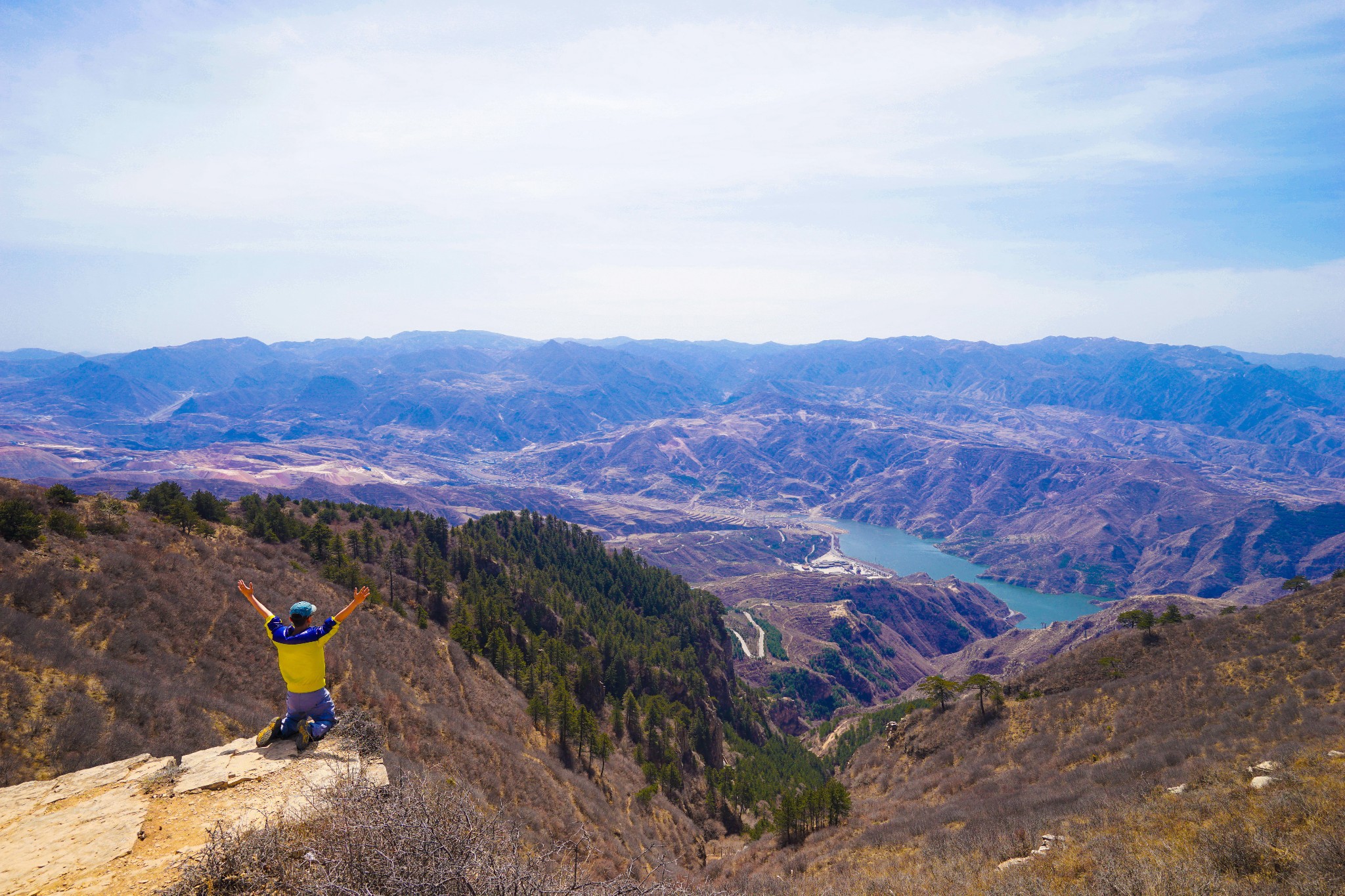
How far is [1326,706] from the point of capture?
973 inches

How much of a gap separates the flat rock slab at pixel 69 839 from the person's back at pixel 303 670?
2426mm

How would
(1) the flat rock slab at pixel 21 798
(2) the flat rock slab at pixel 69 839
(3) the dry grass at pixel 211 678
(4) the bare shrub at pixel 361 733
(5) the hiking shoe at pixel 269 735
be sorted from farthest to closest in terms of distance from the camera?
(3) the dry grass at pixel 211 678 < (4) the bare shrub at pixel 361 733 < (5) the hiking shoe at pixel 269 735 < (1) the flat rock slab at pixel 21 798 < (2) the flat rock slab at pixel 69 839

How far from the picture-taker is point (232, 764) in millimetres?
12328

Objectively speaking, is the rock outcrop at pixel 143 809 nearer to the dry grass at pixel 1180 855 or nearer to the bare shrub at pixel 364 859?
the bare shrub at pixel 364 859

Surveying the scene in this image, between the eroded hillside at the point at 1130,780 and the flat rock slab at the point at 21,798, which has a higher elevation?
the flat rock slab at the point at 21,798

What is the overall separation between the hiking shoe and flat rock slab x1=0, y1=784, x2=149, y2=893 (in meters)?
2.07

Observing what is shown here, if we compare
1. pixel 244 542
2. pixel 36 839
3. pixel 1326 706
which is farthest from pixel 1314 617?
pixel 244 542

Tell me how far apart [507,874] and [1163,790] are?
78.7ft

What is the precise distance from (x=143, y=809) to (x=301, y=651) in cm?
358

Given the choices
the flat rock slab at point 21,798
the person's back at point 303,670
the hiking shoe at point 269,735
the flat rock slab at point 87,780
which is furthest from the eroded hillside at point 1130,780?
the flat rock slab at point 21,798

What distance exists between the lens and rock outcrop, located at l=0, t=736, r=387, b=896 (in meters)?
9.03

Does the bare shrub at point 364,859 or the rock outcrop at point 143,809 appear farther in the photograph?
the rock outcrop at point 143,809

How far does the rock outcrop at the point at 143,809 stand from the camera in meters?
9.03

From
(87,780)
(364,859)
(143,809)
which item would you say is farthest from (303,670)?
(364,859)
